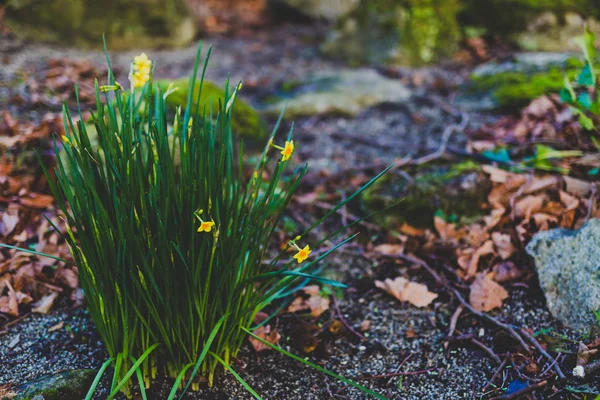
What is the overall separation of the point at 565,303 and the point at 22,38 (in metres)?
5.36

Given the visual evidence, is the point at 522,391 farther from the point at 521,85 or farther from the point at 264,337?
the point at 521,85

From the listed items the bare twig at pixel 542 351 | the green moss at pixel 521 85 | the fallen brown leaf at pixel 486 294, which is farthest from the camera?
the green moss at pixel 521 85

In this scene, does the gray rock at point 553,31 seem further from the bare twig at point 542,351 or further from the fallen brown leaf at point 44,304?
the fallen brown leaf at point 44,304

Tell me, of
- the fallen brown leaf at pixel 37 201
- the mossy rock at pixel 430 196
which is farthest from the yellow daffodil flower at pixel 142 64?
the mossy rock at pixel 430 196

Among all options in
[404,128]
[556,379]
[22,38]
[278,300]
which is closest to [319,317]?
[278,300]

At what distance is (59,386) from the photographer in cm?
153

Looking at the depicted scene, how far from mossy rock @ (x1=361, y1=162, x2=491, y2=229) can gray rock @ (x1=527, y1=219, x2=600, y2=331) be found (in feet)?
1.65

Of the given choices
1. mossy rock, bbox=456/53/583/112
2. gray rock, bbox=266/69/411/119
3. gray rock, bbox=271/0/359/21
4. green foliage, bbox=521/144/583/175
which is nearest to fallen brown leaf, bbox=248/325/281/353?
green foliage, bbox=521/144/583/175

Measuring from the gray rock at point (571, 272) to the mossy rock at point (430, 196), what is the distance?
1.65 feet

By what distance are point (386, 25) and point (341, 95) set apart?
4.50ft

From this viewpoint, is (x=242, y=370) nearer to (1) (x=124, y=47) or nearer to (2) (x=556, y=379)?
(2) (x=556, y=379)

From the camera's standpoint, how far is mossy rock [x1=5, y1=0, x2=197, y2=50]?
16.7 ft

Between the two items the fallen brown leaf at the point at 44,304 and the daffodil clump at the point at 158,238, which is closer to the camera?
the daffodil clump at the point at 158,238

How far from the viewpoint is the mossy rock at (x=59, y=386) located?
1494 mm
